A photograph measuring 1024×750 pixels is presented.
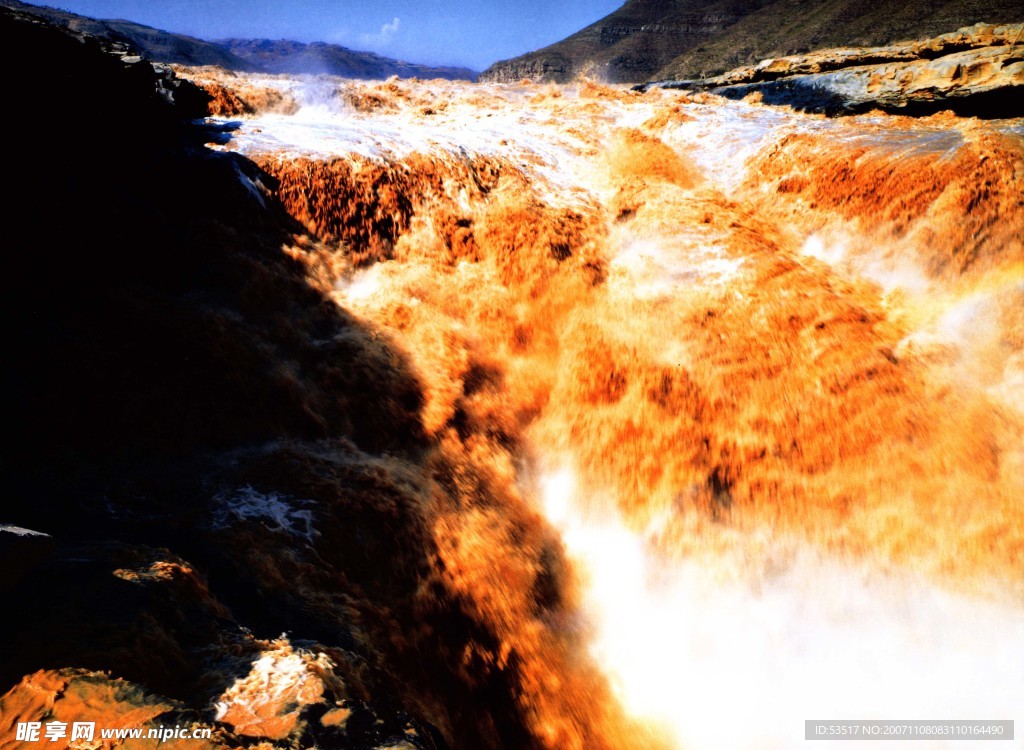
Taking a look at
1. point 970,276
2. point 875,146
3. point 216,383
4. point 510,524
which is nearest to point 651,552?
point 510,524

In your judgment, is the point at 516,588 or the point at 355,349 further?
the point at 355,349

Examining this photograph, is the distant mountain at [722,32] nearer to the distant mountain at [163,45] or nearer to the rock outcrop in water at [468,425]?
the distant mountain at [163,45]

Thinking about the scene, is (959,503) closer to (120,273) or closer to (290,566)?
(290,566)

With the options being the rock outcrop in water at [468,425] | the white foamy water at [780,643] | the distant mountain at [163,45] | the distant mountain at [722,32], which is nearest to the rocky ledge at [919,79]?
the rock outcrop in water at [468,425]

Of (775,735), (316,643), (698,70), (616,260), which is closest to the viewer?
(316,643)

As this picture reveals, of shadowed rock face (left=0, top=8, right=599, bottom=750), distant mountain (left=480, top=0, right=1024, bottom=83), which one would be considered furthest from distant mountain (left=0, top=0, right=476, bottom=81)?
shadowed rock face (left=0, top=8, right=599, bottom=750)

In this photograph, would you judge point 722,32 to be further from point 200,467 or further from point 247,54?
point 247,54

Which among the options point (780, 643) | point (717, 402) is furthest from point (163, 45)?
point (780, 643)
